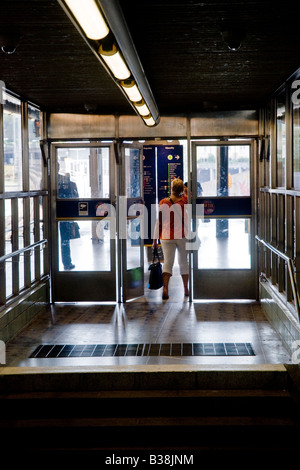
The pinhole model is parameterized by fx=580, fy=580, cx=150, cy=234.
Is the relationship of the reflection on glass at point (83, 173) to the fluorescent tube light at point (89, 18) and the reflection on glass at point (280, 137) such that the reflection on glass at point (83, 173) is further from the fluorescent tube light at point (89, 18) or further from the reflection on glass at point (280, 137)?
the fluorescent tube light at point (89, 18)

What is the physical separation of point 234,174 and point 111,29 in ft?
16.2

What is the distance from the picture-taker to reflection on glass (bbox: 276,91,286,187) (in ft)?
20.4

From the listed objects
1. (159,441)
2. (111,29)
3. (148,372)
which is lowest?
(159,441)

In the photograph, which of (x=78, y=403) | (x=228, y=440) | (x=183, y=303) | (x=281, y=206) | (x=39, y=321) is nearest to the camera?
(x=228, y=440)

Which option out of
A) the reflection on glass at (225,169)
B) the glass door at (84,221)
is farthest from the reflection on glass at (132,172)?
the reflection on glass at (225,169)

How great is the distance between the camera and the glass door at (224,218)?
762cm

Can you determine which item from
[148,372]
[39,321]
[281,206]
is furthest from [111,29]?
[39,321]

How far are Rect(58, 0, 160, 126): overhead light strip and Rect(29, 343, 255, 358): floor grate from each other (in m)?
2.31

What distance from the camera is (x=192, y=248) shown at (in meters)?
7.67

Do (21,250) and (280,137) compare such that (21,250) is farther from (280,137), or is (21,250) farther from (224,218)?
(280,137)

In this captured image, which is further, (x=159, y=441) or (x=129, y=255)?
(x=129, y=255)

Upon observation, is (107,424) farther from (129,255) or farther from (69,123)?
(69,123)

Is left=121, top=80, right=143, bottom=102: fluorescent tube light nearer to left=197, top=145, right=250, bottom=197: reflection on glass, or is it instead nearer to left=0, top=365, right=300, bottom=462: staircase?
left=0, top=365, right=300, bottom=462: staircase

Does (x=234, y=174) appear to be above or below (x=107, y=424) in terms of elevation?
above
